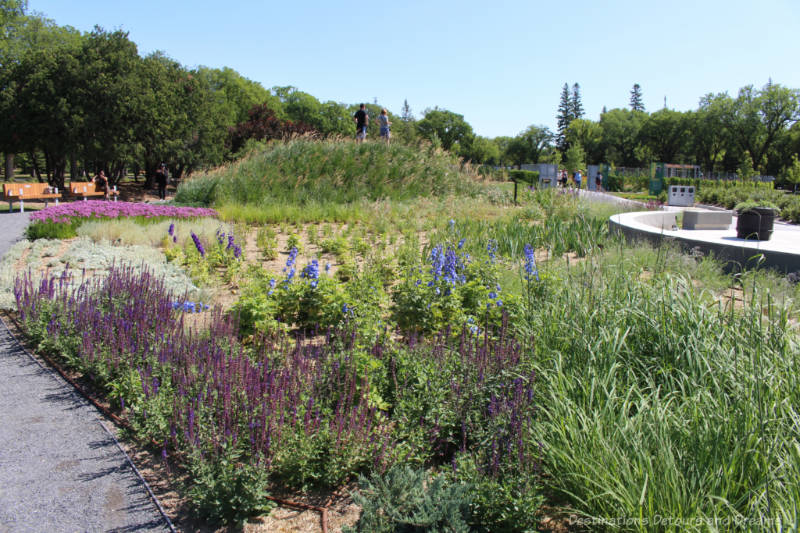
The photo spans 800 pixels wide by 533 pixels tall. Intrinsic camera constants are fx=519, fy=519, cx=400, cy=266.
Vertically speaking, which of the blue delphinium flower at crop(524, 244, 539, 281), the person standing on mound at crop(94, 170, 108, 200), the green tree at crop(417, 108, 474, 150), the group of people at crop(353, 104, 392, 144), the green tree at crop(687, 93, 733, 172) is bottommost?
the blue delphinium flower at crop(524, 244, 539, 281)

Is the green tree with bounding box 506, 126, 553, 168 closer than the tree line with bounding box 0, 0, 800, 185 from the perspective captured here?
No

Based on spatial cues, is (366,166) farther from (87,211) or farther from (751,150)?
(751,150)

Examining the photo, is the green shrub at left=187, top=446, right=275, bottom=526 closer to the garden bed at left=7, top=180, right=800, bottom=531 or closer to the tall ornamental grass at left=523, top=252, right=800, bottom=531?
the garden bed at left=7, top=180, right=800, bottom=531

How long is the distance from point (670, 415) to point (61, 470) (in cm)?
328

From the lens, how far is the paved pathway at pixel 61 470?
2539 mm

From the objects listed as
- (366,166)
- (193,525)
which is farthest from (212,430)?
(366,166)

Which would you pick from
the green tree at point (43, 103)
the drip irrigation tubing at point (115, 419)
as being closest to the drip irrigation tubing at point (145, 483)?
the drip irrigation tubing at point (115, 419)

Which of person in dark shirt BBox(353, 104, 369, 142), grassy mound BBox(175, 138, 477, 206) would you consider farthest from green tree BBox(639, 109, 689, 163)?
grassy mound BBox(175, 138, 477, 206)

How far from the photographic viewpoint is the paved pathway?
254 cm

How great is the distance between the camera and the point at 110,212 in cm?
1054

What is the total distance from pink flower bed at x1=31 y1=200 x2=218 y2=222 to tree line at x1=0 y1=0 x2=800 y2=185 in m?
7.39

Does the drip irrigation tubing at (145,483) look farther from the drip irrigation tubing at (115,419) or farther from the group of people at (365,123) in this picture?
the group of people at (365,123)

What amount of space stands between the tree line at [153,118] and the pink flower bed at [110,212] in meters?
7.39

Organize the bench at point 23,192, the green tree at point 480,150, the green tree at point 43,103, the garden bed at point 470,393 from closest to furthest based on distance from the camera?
the garden bed at point 470,393 → the bench at point 23,192 → the green tree at point 43,103 → the green tree at point 480,150
